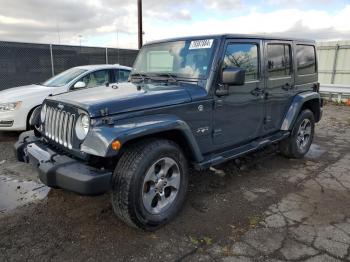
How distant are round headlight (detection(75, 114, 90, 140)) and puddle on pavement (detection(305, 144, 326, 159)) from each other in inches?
172

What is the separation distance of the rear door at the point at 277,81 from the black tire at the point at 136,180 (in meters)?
2.08

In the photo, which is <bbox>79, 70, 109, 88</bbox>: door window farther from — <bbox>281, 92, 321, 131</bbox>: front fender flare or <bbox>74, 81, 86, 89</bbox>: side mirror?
<bbox>281, 92, 321, 131</bbox>: front fender flare

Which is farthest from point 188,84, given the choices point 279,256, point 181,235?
point 279,256

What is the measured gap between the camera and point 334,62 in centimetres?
1426

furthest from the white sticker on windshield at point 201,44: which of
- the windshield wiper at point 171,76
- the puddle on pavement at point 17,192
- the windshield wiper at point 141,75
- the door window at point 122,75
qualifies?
the door window at point 122,75

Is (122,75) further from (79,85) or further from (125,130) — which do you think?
(125,130)

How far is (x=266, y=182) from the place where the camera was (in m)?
4.46

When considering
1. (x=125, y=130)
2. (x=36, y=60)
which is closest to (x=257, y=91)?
(x=125, y=130)

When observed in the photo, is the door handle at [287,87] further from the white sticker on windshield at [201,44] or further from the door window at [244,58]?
the white sticker on windshield at [201,44]

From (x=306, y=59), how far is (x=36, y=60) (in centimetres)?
986

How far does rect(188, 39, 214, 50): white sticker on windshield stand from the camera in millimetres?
3711

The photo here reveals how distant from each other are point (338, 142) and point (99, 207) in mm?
5517

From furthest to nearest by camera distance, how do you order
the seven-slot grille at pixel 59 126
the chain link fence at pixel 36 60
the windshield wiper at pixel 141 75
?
the chain link fence at pixel 36 60
the windshield wiper at pixel 141 75
the seven-slot grille at pixel 59 126

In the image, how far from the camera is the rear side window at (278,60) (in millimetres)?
4485
